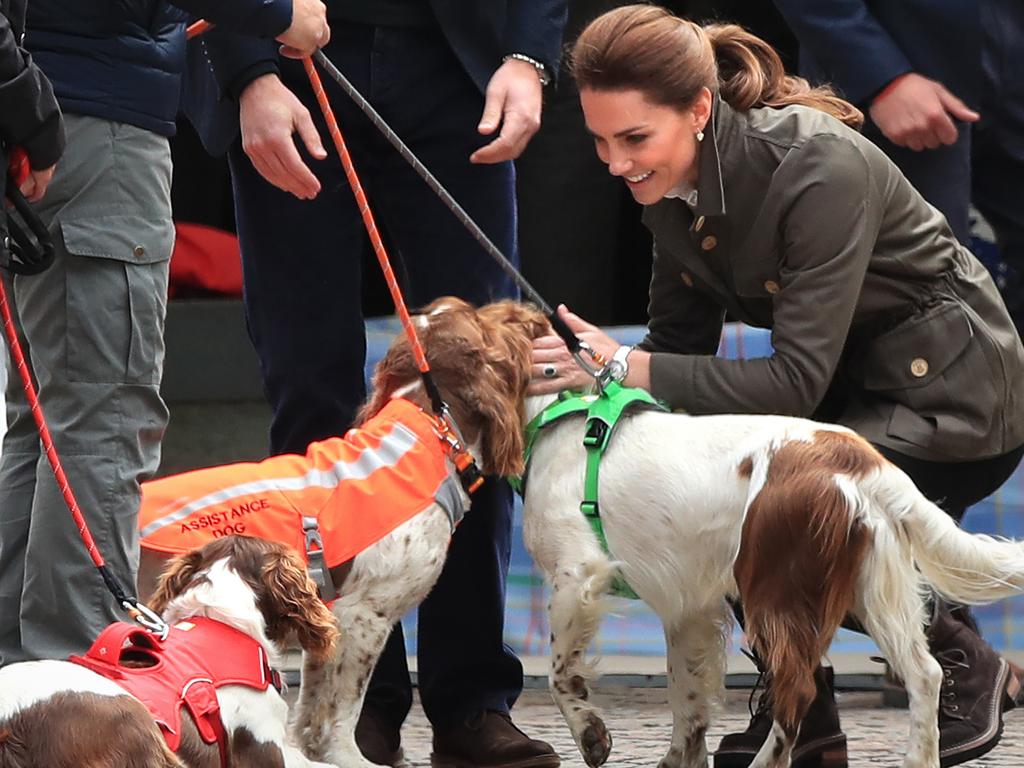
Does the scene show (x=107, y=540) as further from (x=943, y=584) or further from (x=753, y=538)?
(x=943, y=584)

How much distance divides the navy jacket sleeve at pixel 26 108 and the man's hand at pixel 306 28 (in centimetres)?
59

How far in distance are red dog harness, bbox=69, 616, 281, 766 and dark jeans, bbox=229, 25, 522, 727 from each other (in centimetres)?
105

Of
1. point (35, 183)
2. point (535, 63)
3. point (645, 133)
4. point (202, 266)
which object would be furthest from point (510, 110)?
point (202, 266)

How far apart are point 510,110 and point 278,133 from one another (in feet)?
1.70

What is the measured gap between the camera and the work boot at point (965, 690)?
3961 millimetres

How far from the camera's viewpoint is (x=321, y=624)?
3.30 meters

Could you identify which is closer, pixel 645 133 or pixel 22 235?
pixel 22 235

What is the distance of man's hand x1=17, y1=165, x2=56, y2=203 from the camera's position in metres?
3.17

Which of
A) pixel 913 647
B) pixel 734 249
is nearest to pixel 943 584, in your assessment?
pixel 913 647

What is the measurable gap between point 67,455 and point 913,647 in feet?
5.47

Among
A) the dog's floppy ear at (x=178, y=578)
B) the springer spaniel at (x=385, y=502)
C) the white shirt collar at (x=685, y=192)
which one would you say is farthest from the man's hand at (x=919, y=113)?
the dog's floppy ear at (x=178, y=578)

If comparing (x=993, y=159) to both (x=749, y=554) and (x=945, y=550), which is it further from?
(x=749, y=554)

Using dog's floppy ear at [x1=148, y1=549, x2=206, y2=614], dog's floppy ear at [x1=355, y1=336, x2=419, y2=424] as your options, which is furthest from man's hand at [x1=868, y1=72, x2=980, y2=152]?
dog's floppy ear at [x1=148, y1=549, x2=206, y2=614]

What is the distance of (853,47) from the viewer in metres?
4.56
